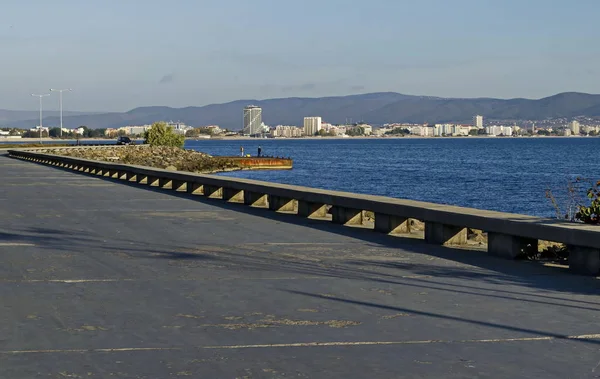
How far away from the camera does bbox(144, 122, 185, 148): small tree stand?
13412 cm

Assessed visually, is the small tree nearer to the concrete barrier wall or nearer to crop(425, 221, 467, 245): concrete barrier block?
the concrete barrier wall

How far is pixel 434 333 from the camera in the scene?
8906 mm

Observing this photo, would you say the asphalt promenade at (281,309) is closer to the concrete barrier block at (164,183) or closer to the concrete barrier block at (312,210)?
the concrete barrier block at (312,210)

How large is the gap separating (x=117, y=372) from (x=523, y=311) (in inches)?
177

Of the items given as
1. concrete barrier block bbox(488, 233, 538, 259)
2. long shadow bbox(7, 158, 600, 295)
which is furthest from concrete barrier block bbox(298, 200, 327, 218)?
concrete barrier block bbox(488, 233, 538, 259)

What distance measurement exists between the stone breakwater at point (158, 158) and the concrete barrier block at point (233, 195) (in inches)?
2613

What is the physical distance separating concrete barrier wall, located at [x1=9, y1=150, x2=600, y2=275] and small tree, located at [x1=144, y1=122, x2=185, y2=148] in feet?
343

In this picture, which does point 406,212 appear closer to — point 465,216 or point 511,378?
point 465,216

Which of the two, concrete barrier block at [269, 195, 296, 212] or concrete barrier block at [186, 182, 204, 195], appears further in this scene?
concrete barrier block at [186, 182, 204, 195]

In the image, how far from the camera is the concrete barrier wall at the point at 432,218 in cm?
1317

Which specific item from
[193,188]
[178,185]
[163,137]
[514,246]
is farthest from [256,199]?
[163,137]

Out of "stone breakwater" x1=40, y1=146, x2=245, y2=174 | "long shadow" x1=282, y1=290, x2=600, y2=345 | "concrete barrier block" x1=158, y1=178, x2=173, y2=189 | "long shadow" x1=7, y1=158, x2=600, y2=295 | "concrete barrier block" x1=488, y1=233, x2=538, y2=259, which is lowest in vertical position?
"stone breakwater" x1=40, y1=146, x2=245, y2=174

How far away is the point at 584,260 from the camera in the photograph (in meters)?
13.1

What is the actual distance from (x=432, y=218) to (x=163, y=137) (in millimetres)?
119869
